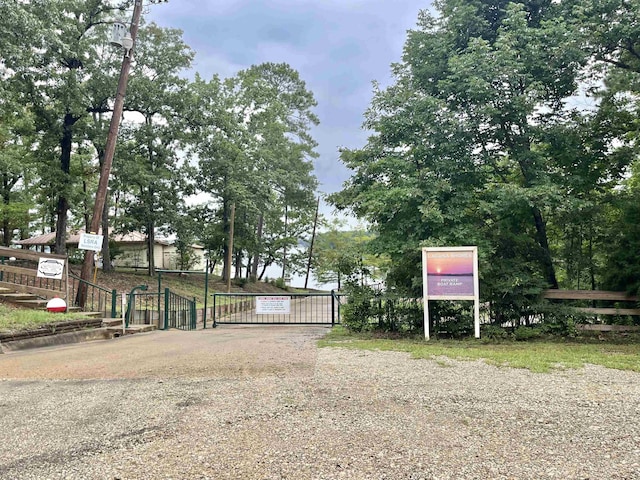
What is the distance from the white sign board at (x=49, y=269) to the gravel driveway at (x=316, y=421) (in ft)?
13.8

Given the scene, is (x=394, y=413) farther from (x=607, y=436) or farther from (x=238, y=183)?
(x=238, y=183)

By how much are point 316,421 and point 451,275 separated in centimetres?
527

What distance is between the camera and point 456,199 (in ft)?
28.3

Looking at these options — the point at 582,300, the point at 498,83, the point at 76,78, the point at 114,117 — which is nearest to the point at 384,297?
the point at 582,300

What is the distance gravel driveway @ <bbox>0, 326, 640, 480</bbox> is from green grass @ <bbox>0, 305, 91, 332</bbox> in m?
2.14

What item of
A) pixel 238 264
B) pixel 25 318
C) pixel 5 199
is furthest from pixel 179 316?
pixel 5 199

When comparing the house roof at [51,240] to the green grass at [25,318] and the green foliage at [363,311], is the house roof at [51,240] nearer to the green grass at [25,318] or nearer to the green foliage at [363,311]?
the green grass at [25,318]

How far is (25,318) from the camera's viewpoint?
7.90m

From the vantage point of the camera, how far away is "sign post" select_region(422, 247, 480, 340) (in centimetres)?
783

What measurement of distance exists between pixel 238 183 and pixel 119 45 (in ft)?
43.0

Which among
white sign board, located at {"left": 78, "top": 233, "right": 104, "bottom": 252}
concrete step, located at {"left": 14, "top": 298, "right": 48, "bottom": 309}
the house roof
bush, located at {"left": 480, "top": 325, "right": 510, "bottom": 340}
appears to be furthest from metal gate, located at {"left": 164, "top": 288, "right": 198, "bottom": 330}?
the house roof

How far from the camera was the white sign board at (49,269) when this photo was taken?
9.27 metres

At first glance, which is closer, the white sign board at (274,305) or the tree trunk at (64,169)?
the white sign board at (274,305)

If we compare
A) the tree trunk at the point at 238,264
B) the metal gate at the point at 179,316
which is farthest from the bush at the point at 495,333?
the tree trunk at the point at 238,264
